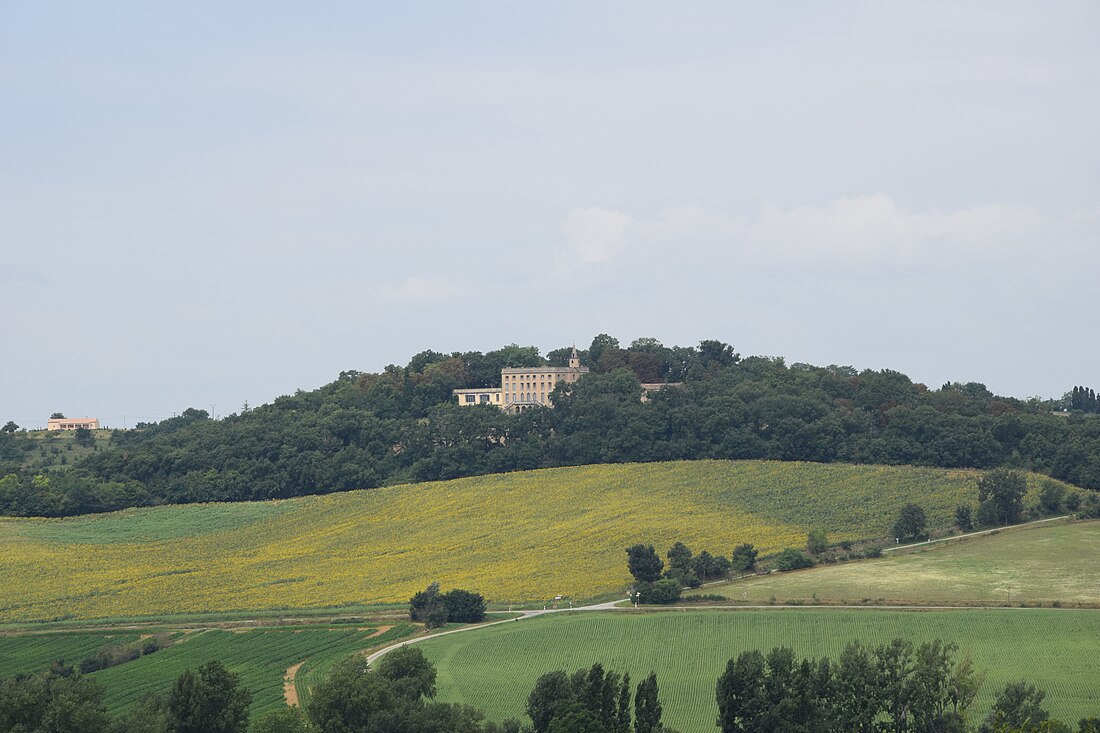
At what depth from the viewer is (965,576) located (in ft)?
302

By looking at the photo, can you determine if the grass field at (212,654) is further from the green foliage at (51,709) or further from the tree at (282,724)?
the tree at (282,724)

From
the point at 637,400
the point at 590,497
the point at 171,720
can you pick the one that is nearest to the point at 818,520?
the point at 590,497

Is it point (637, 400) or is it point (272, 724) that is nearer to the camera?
point (272, 724)

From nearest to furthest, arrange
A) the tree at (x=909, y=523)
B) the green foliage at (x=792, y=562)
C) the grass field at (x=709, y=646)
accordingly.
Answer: the grass field at (x=709, y=646), the green foliage at (x=792, y=562), the tree at (x=909, y=523)

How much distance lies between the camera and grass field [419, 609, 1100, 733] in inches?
2670

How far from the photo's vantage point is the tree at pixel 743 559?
97812 millimetres

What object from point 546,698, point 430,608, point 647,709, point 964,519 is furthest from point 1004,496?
point 546,698

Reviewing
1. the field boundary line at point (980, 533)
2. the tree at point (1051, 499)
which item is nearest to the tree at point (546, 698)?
the field boundary line at point (980, 533)

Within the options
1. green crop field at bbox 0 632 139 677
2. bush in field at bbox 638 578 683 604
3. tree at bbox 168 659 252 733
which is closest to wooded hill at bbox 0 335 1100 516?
bush in field at bbox 638 578 683 604

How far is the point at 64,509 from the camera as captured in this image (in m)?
134

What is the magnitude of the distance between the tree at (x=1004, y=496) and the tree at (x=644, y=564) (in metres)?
27.9

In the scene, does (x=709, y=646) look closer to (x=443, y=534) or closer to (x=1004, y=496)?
(x=1004, y=496)

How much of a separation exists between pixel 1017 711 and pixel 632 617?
3047 cm

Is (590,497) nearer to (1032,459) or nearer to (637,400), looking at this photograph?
(637,400)
